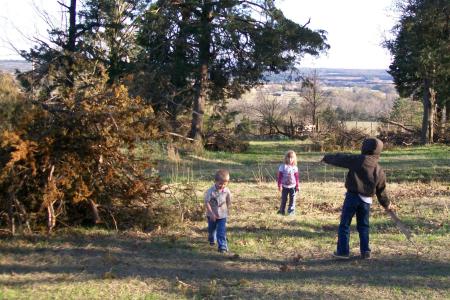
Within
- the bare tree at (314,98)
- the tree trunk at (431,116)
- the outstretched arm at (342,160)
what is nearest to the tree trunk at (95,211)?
the outstretched arm at (342,160)

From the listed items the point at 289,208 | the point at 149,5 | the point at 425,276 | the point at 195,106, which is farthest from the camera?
the point at 195,106

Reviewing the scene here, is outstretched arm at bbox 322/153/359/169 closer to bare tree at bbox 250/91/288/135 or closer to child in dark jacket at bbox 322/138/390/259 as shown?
child in dark jacket at bbox 322/138/390/259

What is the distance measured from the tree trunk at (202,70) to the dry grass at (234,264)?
15138 mm

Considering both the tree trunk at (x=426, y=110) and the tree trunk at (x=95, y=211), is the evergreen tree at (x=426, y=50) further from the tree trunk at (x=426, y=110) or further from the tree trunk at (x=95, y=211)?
the tree trunk at (x=95, y=211)

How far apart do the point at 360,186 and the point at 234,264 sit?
6.02ft

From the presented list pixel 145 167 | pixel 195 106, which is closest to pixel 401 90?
pixel 195 106

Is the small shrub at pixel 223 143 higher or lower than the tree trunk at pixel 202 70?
lower

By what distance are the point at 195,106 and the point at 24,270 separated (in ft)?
67.1

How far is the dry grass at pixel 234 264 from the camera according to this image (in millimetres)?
6000

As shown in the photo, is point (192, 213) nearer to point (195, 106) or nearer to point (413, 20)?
point (195, 106)

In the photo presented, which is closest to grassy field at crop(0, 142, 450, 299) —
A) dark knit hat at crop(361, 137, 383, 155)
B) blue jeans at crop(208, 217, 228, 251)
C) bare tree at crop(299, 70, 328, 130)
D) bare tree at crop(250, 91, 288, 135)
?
Result: blue jeans at crop(208, 217, 228, 251)

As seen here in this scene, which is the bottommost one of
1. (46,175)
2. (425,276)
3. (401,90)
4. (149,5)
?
(425,276)

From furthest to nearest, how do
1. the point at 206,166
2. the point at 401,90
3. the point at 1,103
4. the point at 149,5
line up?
the point at 401,90 < the point at 149,5 < the point at 206,166 < the point at 1,103

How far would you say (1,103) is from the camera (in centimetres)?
741
